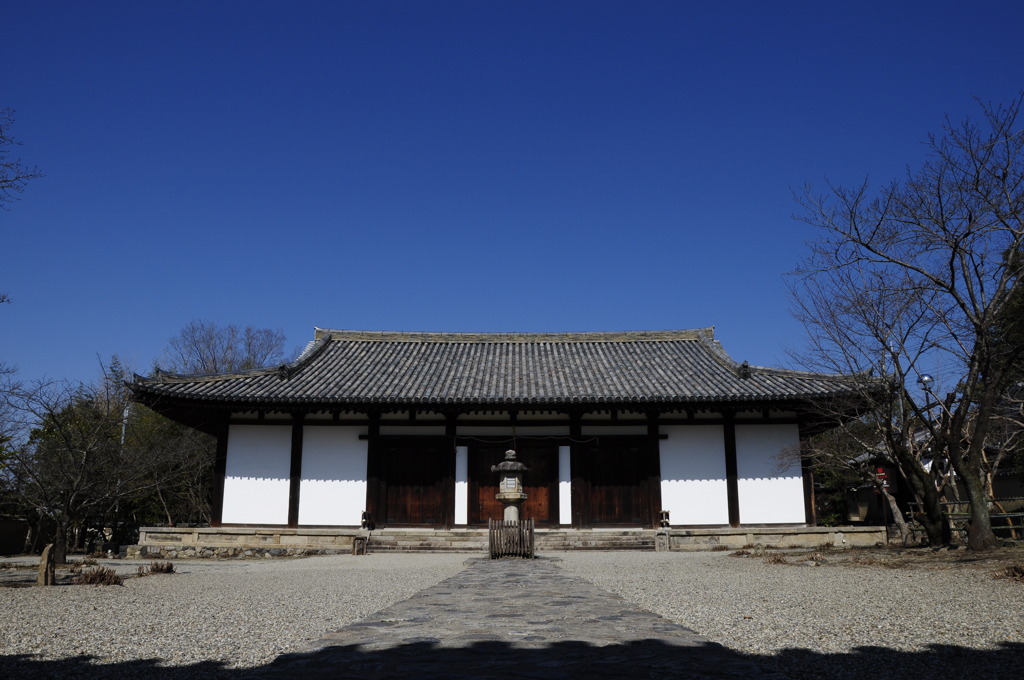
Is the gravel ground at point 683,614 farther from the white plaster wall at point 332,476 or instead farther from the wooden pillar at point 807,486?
the white plaster wall at point 332,476

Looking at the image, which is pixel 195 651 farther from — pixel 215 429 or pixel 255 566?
pixel 215 429

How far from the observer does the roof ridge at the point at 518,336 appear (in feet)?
→ 89.6

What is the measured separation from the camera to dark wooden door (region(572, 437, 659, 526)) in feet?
70.4

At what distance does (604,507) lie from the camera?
21.5 metres

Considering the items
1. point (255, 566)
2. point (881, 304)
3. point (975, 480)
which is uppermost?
point (881, 304)

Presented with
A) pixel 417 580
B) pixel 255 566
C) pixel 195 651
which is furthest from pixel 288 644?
pixel 255 566

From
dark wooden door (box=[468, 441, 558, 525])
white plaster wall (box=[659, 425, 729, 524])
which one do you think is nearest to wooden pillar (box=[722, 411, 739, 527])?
white plaster wall (box=[659, 425, 729, 524])

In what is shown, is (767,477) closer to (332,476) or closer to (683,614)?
(332,476)

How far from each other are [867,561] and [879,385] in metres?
4.34

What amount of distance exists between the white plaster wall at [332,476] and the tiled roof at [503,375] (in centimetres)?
149

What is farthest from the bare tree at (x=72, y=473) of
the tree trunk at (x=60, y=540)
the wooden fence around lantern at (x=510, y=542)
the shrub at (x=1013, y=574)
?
the shrub at (x=1013, y=574)

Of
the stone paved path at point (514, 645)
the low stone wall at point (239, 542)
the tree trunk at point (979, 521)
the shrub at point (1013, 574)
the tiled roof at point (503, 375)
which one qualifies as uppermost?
the tiled roof at point (503, 375)

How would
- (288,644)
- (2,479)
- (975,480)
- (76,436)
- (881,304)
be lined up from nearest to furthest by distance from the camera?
(288,644), (975,480), (881,304), (76,436), (2,479)

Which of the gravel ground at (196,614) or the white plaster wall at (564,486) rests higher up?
the white plaster wall at (564,486)
